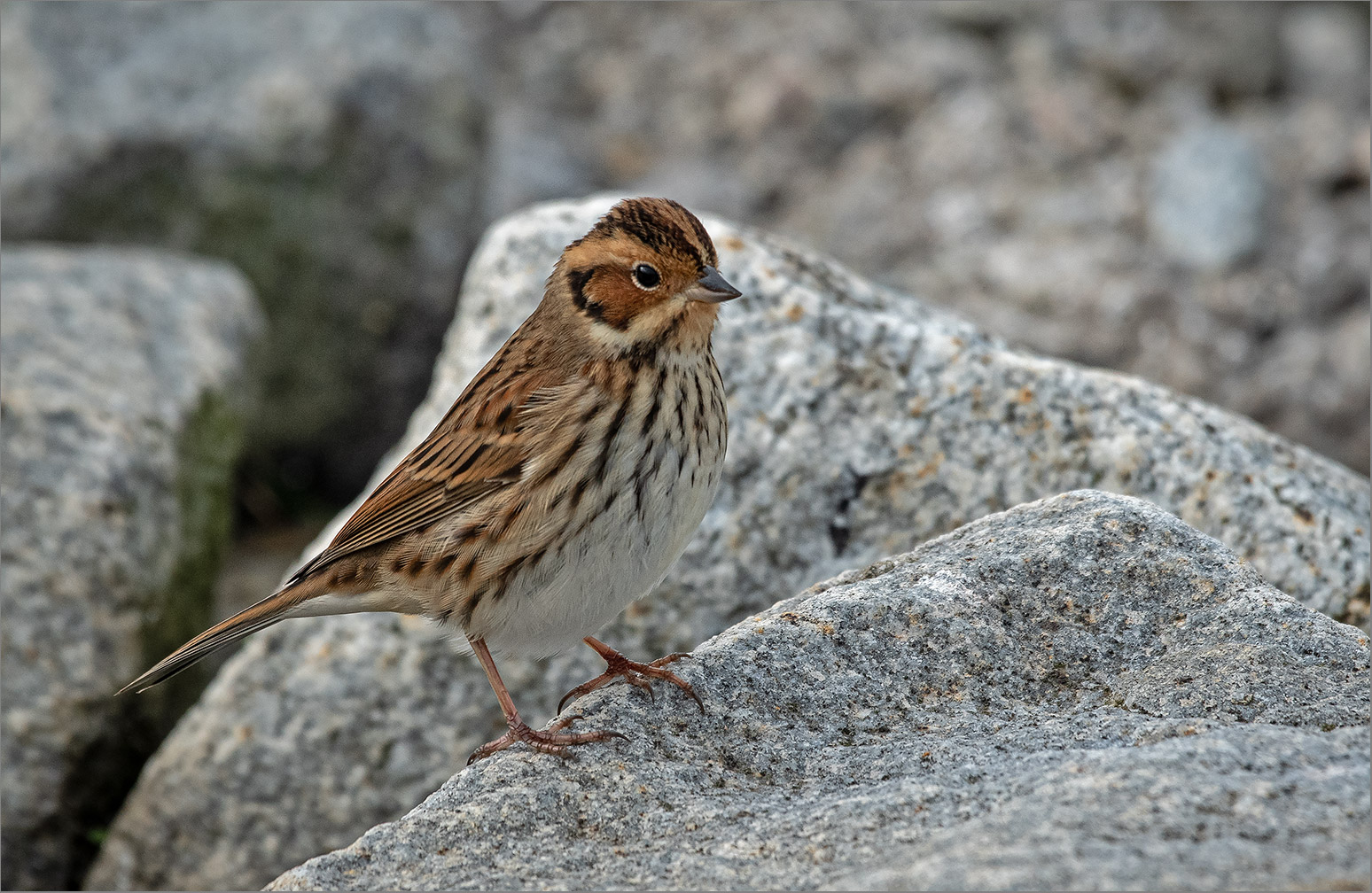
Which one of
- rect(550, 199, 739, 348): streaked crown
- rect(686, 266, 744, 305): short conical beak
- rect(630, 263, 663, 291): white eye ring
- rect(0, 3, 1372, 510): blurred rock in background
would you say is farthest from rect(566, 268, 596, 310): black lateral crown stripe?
rect(0, 3, 1372, 510): blurred rock in background

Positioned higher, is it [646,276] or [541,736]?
[646,276]

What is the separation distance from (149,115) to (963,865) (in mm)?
7278

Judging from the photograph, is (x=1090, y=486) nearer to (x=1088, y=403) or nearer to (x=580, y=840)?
(x=1088, y=403)

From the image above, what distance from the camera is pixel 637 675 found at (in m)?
4.00

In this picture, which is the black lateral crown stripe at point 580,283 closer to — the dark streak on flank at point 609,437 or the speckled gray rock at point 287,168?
the dark streak on flank at point 609,437

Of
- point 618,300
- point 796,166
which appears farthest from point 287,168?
point 618,300

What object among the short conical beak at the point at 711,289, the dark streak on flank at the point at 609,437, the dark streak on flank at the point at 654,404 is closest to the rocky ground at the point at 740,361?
the dark streak on flank at the point at 609,437

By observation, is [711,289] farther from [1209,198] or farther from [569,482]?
[1209,198]

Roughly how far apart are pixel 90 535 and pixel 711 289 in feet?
9.29

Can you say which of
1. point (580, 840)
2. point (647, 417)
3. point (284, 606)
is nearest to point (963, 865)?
point (580, 840)

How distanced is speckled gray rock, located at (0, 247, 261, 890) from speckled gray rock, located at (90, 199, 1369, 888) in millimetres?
296

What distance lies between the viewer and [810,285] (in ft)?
18.3

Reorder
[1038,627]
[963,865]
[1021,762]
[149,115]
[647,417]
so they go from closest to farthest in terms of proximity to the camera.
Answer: [963,865] → [1021,762] → [1038,627] → [647,417] → [149,115]

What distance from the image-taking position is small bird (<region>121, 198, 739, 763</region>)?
4102 millimetres
